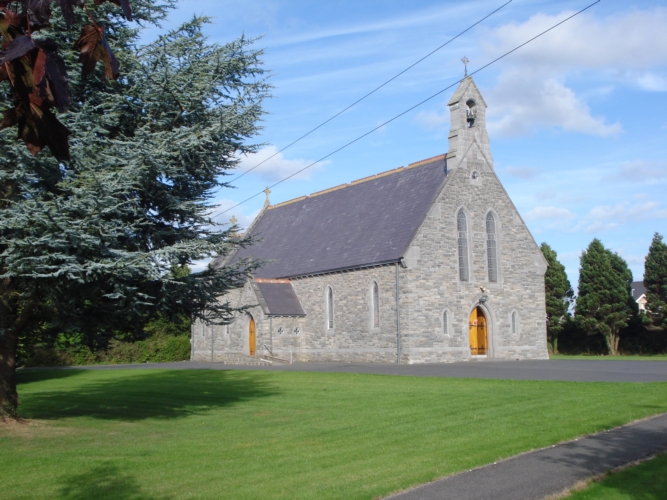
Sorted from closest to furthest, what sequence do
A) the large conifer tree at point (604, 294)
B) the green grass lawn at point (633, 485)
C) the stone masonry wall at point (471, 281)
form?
the green grass lawn at point (633, 485), the stone masonry wall at point (471, 281), the large conifer tree at point (604, 294)

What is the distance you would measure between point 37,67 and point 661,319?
4355 centimetres

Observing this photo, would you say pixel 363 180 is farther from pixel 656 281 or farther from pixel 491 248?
pixel 656 281

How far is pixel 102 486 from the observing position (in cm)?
794

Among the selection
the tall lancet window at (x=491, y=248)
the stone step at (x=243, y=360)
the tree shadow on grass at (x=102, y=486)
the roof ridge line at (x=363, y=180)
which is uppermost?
the roof ridge line at (x=363, y=180)

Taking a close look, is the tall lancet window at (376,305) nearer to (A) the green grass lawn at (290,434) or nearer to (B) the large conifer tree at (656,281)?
(A) the green grass lawn at (290,434)

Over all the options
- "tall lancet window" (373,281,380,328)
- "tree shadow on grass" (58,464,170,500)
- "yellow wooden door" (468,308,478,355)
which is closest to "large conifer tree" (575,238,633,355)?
"yellow wooden door" (468,308,478,355)

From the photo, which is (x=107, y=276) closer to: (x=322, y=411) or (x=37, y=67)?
(x=322, y=411)

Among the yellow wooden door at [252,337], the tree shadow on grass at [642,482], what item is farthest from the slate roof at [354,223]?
the tree shadow on grass at [642,482]

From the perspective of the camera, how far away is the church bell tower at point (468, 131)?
108 ft

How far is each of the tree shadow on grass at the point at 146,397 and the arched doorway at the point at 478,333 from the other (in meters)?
12.1

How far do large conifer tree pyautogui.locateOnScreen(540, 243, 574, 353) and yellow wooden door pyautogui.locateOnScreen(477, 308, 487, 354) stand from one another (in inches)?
496

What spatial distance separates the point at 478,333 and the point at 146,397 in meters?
19.4

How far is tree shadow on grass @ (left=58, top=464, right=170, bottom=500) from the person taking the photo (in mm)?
7461

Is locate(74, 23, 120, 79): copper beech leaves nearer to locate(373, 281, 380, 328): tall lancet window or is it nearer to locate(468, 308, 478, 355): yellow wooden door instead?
locate(373, 281, 380, 328): tall lancet window
